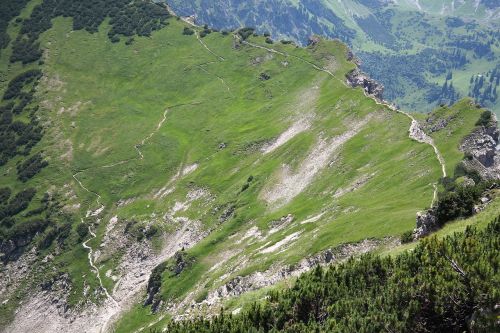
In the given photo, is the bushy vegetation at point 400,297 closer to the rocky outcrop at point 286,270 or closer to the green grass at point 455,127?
the rocky outcrop at point 286,270

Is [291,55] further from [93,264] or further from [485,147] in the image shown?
[93,264]

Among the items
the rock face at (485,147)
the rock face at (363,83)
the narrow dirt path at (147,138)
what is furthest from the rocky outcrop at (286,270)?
the rock face at (363,83)

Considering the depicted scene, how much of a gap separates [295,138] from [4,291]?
3152 inches

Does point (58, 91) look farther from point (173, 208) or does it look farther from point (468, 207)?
point (468, 207)

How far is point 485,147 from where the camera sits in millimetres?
86688

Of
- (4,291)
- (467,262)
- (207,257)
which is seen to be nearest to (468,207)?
Answer: (467,262)

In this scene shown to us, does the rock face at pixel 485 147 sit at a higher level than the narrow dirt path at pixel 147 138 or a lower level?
higher

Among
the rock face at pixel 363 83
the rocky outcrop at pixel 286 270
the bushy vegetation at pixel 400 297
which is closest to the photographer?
the bushy vegetation at pixel 400 297

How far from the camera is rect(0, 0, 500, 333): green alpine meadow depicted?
1347 inches

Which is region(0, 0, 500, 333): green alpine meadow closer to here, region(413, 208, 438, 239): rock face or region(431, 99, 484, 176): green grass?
region(413, 208, 438, 239): rock face

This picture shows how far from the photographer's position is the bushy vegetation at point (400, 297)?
2561cm

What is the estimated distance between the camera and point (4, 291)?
110688mm

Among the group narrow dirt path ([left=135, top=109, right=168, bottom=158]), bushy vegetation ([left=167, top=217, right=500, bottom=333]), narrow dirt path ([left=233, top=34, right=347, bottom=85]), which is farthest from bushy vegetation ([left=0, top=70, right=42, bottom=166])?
bushy vegetation ([left=167, top=217, right=500, bottom=333])

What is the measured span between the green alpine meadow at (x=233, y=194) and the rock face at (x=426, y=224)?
0.82 feet
